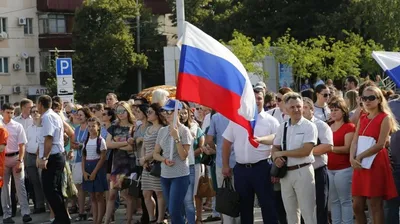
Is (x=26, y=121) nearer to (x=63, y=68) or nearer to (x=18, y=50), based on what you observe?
(x=63, y=68)

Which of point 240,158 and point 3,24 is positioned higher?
point 3,24

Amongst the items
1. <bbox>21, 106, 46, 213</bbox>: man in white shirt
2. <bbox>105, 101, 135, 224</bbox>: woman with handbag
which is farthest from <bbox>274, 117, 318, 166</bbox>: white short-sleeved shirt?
<bbox>21, 106, 46, 213</bbox>: man in white shirt

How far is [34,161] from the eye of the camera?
1569 cm

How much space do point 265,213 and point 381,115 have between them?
1.83 m

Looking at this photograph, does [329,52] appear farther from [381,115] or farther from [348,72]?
[381,115]

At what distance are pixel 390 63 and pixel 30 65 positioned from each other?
181 ft

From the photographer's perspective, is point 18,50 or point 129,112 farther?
point 18,50

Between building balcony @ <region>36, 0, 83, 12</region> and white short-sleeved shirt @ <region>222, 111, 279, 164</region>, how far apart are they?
5447 cm

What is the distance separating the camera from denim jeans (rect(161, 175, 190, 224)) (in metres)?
10.7

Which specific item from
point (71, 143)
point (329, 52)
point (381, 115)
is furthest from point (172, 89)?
point (329, 52)

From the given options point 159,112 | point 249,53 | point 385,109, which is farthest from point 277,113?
point 249,53

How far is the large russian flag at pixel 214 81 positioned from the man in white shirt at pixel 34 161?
645 centimetres

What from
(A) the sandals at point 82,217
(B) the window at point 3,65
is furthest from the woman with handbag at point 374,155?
(B) the window at point 3,65

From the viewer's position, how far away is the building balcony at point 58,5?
62812mm
